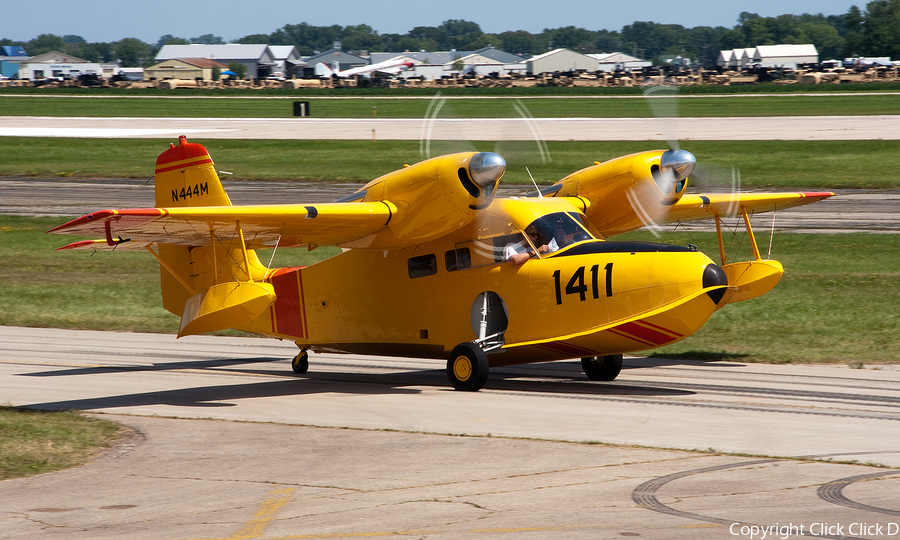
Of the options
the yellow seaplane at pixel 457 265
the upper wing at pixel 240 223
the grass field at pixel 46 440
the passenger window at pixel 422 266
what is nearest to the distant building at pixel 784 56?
the yellow seaplane at pixel 457 265

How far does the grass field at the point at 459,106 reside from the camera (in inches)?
2800

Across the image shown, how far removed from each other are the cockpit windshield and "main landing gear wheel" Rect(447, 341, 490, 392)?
1929 mm

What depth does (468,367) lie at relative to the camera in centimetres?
1481

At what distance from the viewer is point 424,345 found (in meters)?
15.9

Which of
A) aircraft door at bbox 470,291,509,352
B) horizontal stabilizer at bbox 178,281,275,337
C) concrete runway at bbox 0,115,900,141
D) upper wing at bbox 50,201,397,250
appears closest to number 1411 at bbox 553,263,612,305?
aircraft door at bbox 470,291,509,352

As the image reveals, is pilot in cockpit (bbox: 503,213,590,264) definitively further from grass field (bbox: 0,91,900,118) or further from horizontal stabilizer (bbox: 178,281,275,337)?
grass field (bbox: 0,91,900,118)

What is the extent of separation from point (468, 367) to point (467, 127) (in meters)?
36.6

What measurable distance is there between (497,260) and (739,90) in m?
82.8

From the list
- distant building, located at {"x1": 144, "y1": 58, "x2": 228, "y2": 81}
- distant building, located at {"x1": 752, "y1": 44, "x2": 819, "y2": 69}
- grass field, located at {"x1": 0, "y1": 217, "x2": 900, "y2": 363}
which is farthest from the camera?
distant building, located at {"x1": 144, "y1": 58, "x2": 228, "y2": 81}

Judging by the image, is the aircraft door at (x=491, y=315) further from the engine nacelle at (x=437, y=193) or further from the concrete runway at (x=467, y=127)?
the concrete runway at (x=467, y=127)

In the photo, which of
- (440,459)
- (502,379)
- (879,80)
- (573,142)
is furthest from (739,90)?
(440,459)

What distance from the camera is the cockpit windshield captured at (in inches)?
580

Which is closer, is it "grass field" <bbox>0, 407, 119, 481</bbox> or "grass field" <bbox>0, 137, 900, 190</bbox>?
"grass field" <bbox>0, 407, 119, 481</bbox>

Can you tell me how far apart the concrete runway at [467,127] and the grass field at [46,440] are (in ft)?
119
